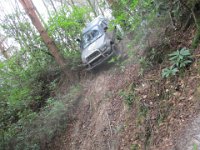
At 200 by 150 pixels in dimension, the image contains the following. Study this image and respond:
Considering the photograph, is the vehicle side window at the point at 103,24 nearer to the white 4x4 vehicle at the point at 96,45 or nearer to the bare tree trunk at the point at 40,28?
the white 4x4 vehicle at the point at 96,45

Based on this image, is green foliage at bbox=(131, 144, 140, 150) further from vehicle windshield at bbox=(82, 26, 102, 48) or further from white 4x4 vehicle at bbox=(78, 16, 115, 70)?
vehicle windshield at bbox=(82, 26, 102, 48)

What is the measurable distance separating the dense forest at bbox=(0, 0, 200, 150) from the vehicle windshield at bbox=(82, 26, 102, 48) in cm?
89

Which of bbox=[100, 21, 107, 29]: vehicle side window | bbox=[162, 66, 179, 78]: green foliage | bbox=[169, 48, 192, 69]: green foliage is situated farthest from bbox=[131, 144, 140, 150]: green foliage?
bbox=[100, 21, 107, 29]: vehicle side window

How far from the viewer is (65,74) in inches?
439

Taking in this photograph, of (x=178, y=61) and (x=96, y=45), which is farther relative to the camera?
(x=96, y=45)

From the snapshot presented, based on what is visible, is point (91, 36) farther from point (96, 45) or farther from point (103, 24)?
point (96, 45)

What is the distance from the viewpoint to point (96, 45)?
10016 mm

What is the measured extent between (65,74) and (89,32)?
2.30 metres

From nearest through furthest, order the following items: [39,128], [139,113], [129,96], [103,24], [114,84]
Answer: [139,113] < [129,96] < [114,84] < [39,128] < [103,24]

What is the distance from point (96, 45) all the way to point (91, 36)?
1.10 m

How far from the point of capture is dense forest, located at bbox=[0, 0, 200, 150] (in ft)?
17.4

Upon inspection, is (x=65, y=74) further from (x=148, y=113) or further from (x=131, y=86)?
(x=148, y=113)

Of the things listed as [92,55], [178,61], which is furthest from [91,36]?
[178,61]

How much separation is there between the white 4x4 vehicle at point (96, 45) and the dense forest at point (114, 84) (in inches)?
16.1
